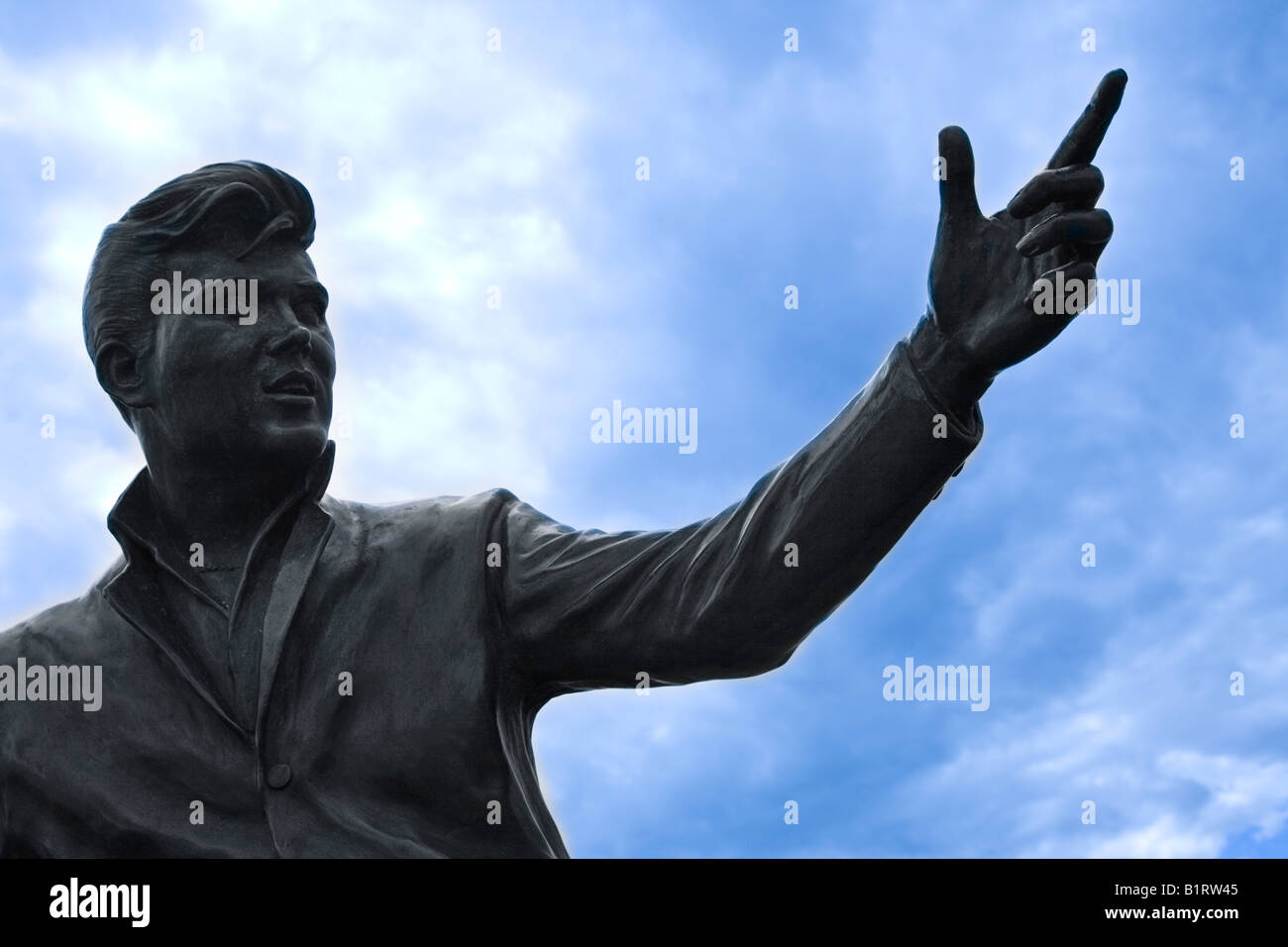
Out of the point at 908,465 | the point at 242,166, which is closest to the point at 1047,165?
the point at 908,465

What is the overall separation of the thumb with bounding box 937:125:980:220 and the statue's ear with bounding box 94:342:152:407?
3058 mm

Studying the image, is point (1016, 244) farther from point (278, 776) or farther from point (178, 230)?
point (178, 230)

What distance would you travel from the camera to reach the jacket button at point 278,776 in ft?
22.4

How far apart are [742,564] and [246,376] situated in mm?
1944

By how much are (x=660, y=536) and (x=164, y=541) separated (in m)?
1.87

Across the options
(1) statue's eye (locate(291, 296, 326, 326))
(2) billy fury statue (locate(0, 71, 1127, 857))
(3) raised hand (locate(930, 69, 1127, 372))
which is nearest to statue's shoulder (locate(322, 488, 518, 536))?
(2) billy fury statue (locate(0, 71, 1127, 857))

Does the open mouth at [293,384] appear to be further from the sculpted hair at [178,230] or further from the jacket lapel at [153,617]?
the jacket lapel at [153,617]

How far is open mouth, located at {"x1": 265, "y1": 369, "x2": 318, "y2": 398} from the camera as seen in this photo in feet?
23.4

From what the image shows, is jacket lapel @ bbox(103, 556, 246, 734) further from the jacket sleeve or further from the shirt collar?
the jacket sleeve

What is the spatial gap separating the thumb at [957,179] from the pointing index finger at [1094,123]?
0.27 m

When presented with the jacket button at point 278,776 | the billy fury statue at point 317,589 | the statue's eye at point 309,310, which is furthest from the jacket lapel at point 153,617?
the statue's eye at point 309,310

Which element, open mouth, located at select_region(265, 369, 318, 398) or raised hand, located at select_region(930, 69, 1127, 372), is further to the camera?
open mouth, located at select_region(265, 369, 318, 398)

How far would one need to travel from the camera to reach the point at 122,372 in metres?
7.48
